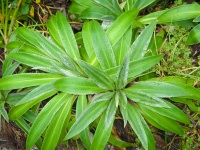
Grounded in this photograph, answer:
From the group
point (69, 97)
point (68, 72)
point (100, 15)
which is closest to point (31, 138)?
point (69, 97)

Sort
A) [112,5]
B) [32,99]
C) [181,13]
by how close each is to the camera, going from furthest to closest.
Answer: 1. [112,5]
2. [181,13]
3. [32,99]

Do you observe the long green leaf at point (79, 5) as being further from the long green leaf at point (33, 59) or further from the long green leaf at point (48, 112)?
the long green leaf at point (48, 112)

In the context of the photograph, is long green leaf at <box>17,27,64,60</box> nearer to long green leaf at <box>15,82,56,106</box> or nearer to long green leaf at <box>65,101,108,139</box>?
long green leaf at <box>15,82,56,106</box>

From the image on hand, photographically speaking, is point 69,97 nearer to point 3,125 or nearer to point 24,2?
point 3,125

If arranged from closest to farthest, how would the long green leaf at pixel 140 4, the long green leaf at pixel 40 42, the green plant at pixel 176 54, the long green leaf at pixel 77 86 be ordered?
the long green leaf at pixel 77 86 < the long green leaf at pixel 40 42 < the long green leaf at pixel 140 4 < the green plant at pixel 176 54

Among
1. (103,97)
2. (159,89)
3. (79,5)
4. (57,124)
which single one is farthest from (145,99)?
(79,5)

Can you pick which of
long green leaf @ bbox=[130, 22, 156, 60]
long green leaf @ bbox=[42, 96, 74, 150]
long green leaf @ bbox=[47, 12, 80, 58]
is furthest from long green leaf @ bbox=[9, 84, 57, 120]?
long green leaf @ bbox=[130, 22, 156, 60]

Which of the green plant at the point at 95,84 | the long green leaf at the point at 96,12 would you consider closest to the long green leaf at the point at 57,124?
the green plant at the point at 95,84

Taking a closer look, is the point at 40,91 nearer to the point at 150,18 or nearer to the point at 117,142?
the point at 117,142
